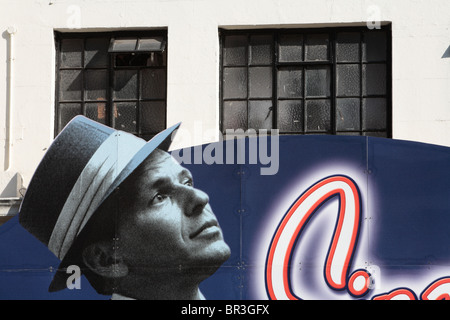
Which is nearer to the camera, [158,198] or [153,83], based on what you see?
[158,198]

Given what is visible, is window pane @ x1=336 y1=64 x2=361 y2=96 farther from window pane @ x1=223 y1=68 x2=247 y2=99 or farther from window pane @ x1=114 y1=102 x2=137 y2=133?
window pane @ x1=114 y1=102 x2=137 y2=133

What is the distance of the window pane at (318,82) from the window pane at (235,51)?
932 millimetres

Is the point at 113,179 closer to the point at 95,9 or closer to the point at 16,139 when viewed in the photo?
the point at 16,139

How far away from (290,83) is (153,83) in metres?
1.92

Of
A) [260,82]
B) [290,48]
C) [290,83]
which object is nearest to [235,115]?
[260,82]

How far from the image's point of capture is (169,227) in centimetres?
875

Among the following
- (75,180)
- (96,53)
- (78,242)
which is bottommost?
(78,242)

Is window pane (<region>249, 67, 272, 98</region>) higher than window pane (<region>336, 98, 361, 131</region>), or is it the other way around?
window pane (<region>249, 67, 272, 98</region>)

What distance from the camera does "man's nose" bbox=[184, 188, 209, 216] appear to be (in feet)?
28.9

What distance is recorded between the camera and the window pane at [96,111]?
1100cm

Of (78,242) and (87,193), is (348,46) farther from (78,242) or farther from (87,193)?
(78,242)

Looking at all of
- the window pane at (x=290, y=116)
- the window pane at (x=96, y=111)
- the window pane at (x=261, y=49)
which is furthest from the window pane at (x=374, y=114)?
the window pane at (x=96, y=111)

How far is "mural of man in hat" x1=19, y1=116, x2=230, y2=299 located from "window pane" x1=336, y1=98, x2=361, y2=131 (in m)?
2.75

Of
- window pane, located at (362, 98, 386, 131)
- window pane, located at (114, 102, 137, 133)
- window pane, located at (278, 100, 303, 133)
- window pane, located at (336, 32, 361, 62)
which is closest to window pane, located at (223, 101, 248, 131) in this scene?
window pane, located at (278, 100, 303, 133)
